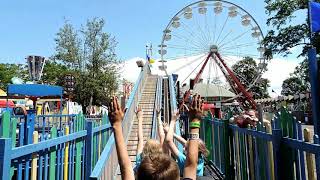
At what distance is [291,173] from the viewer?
10.3 ft

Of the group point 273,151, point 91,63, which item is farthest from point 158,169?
point 91,63

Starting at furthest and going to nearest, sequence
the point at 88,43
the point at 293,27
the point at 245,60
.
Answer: the point at 245,60 < the point at 88,43 < the point at 293,27

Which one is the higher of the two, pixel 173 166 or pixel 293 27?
pixel 293 27

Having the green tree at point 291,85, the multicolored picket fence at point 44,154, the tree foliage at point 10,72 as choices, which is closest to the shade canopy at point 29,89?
the multicolored picket fence at point 44,154

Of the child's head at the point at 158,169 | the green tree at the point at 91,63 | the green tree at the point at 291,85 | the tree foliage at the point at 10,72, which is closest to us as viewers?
the child's head at the point at 158,169

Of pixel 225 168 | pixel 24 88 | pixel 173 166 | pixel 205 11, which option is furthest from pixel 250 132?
pixel 205 11

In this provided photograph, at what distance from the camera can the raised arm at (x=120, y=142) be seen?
2405mm

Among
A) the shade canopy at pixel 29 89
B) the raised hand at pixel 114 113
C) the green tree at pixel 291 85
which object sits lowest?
the raised hand at pixel 114 113

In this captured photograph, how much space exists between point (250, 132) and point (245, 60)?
77702 millimetres

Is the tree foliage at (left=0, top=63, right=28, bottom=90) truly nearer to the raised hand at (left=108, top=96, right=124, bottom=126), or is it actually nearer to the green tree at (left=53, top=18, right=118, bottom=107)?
the green tree at (left=53, top=18, right=118, bottom=107)

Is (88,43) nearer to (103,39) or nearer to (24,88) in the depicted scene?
(103,39)

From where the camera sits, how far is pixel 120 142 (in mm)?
2514

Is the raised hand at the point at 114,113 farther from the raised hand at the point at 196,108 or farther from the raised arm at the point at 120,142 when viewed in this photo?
the raised hand at the point at 196,108

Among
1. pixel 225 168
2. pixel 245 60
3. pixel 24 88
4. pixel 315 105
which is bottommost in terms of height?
pixel 225 168
